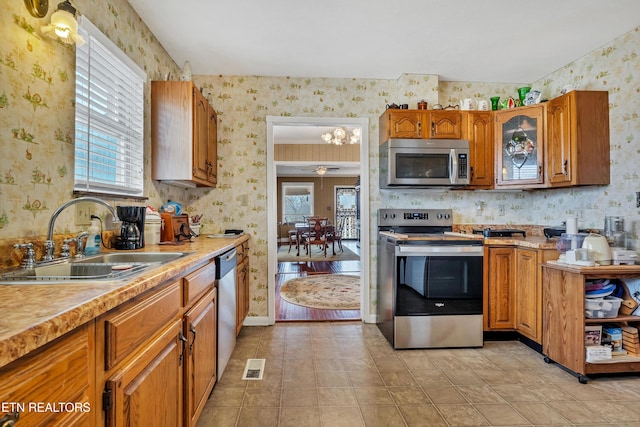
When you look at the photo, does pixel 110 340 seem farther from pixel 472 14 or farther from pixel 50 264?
pixel 472 14

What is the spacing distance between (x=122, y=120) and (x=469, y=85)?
328 cm

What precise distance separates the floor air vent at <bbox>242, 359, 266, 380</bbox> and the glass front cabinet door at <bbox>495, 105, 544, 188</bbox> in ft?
8.79

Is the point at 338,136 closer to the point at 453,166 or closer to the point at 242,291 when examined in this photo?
the point at 453,166

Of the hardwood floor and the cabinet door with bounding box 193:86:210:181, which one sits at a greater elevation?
the cabinet door with bounding box 193:86:210:181

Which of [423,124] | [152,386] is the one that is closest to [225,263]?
[152,386]

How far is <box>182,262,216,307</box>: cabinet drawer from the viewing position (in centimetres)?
148

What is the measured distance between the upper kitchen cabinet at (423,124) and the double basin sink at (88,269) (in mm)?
2234

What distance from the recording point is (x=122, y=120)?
2107mm

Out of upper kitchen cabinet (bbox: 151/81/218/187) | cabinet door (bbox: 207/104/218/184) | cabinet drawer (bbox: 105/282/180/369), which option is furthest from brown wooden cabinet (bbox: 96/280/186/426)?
cabinet door (bbox: 207/104/218/184)

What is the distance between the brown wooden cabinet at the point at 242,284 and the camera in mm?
2736

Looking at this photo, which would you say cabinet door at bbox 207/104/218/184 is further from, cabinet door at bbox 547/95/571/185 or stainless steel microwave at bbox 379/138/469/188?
cabinet door at bbox 547/95/571/185

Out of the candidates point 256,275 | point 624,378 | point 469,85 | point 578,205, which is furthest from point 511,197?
point 256,275

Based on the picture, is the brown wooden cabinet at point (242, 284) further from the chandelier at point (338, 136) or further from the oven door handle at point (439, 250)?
the chandelier at point (338, 136)

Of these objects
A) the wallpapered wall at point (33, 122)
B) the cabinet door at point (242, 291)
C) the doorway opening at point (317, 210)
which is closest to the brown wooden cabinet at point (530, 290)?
the doorway opening at point (317, 210)
